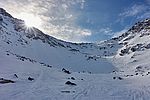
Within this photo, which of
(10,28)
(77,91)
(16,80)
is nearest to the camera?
(77,91)

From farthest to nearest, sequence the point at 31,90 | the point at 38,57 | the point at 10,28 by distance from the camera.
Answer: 1. the point at 10,28
2. the point at 38,57
3. the point at 31,90

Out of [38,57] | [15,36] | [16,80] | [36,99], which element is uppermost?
[15,36]

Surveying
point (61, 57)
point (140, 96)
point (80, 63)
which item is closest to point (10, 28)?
point (61, 57)

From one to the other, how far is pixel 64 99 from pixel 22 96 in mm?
2844

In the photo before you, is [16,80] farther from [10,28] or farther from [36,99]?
[10,28]

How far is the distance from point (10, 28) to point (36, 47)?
1239cm

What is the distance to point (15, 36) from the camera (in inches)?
3590

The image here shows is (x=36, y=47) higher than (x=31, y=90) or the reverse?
higher

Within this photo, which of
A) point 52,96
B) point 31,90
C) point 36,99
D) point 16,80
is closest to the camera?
point 36,99

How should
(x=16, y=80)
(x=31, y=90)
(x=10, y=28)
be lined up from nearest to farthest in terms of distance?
1. (x=31, y=90)
2. (x=16, y=80)
3. (x=10, y=28)

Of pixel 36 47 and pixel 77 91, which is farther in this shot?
pixel 36 47

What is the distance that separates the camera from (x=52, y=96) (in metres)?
19.9

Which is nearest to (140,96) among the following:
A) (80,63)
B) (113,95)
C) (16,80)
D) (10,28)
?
(113,95)

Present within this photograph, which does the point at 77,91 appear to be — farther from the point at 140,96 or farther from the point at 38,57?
the point at 38,57
